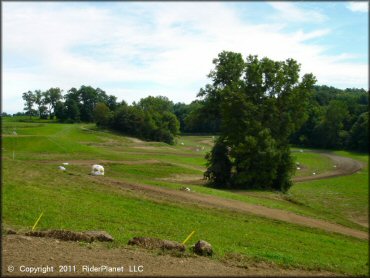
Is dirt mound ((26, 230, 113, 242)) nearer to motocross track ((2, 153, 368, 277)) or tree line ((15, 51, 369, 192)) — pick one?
motocross track ((2, 153, 368, 277))

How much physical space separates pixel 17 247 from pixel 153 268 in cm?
Answer: 322

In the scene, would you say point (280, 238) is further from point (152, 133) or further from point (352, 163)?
point (152, 133)

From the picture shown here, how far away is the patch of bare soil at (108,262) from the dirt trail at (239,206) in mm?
12559

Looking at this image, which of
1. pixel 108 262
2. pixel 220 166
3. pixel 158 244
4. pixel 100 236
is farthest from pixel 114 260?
pixel 220 166

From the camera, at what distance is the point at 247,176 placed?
36.8 m

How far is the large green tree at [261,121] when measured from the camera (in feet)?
121

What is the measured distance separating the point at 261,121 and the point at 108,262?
31.7m

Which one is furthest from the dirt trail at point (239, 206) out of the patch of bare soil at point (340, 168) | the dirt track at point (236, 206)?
the patch of bare soil at point (340, 168)

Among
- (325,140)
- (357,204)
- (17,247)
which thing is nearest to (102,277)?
(17,247)

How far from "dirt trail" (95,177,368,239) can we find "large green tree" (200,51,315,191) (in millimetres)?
12035

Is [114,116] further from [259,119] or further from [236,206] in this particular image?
[236,206]

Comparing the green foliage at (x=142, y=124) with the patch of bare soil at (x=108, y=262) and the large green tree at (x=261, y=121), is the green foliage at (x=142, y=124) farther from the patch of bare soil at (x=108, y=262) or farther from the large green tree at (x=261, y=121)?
the patch of bare soil at (x=108, y=262)

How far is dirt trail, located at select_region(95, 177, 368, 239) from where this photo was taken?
21038 millimetres

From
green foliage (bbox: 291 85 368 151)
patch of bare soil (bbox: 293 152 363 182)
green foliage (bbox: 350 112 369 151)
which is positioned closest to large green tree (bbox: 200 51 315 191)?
green foliage (bbox: 291 85 368 151)
